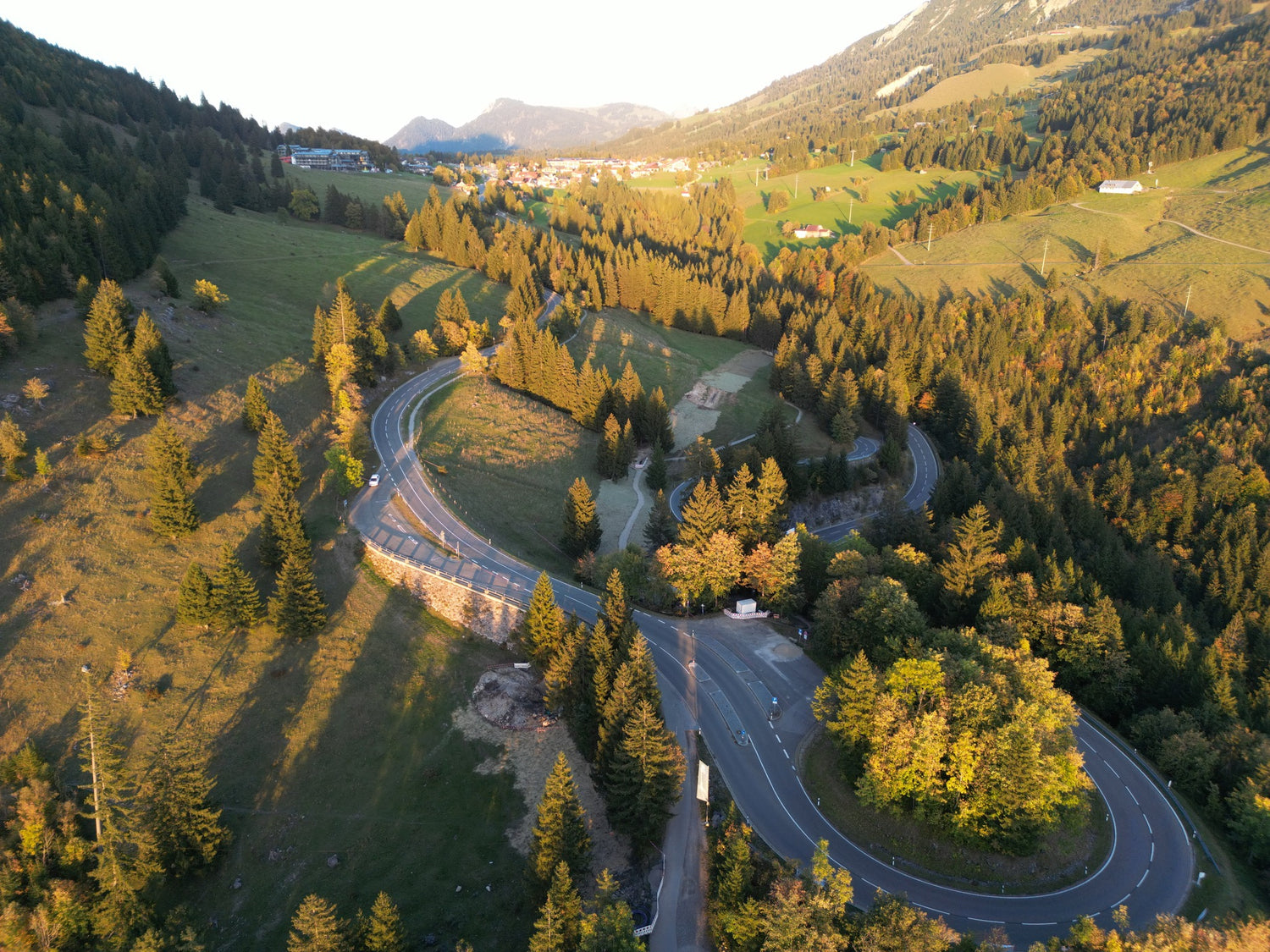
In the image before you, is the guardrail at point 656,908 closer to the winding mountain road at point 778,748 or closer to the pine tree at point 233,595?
the winding mountain road at point 778,748

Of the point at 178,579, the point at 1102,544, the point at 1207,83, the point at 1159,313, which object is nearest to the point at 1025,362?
the point at 1159,313

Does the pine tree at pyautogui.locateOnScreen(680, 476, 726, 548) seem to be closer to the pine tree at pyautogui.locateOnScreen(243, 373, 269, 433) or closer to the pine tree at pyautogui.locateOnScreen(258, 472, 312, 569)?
the pine tree at pyautogui.locateOnScreen(258, 472, 312, 569)

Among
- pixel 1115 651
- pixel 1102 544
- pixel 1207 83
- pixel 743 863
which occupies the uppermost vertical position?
pixel 1207 83

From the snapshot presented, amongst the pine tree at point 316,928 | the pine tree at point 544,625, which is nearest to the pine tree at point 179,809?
the pine tree at point 316,928

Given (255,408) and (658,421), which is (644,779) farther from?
(658,421)

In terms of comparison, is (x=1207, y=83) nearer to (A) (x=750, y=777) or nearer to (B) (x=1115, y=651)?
(B) (x=1115, y=651)
